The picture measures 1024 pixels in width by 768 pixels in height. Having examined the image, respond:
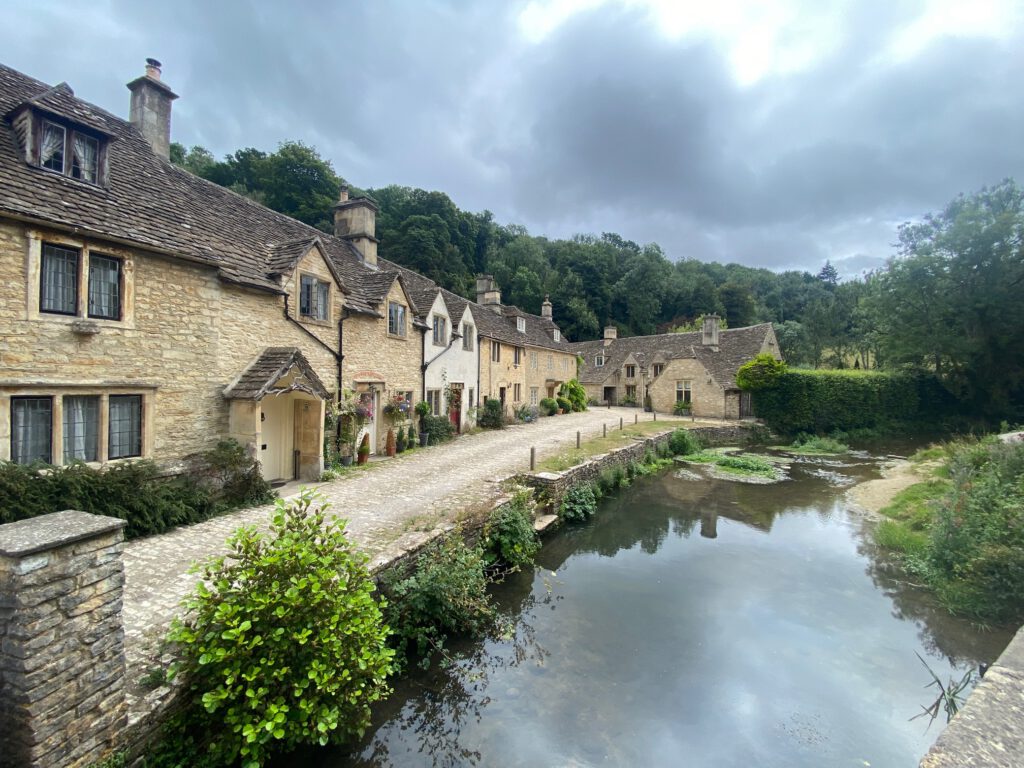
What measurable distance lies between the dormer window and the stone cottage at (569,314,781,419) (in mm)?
36216

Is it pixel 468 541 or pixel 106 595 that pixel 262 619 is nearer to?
pixel 106 595

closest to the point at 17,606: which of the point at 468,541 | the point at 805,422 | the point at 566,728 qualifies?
the point at 566,728

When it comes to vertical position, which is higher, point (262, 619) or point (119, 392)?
point (119, 392)

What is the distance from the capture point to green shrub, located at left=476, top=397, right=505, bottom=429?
25.5 metres

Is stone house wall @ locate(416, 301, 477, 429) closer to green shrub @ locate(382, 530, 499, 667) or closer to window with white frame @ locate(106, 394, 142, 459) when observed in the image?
window with white frame @ locate(106, 394, 142, 459)

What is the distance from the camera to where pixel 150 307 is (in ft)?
30.3

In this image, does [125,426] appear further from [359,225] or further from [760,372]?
[760,372]

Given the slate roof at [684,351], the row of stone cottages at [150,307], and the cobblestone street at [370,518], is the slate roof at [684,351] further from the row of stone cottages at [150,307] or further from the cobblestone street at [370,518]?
the row of stone cottages at [150,307]

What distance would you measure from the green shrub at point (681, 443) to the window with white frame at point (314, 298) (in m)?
18.5

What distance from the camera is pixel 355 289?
52.3 feet

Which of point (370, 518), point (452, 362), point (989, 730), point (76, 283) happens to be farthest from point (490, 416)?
point (989, 730)

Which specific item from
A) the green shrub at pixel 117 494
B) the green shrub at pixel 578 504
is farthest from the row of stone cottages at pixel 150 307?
the green shrub at pixel 578 504

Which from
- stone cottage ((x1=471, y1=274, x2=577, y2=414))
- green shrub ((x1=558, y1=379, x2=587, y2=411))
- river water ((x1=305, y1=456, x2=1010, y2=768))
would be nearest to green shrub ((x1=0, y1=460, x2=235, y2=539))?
river water ((x1=305, y1=456, x2=1010, y2=768))

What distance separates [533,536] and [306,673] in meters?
6.80
